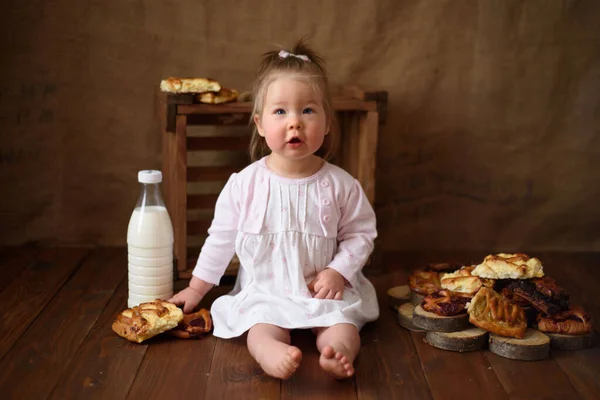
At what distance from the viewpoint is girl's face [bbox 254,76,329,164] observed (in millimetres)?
1634

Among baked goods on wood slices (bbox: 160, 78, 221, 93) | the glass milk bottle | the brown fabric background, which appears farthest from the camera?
the brown fabric background

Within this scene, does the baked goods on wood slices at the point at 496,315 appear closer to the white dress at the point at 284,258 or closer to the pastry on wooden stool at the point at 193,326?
the white dress at the point at 284,258

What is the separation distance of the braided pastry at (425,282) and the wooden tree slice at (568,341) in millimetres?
283

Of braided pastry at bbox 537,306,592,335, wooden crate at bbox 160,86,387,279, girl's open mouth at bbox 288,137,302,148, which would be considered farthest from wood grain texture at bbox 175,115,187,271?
braided pastry at bbox 537,306,592,335

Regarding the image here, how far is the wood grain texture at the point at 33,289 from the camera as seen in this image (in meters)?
1.70

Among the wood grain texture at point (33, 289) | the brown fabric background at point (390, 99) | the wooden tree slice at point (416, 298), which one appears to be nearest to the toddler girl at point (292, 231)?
the wooden tree slice at point (416, 298)

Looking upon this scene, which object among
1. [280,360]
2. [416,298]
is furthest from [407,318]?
[280,360]

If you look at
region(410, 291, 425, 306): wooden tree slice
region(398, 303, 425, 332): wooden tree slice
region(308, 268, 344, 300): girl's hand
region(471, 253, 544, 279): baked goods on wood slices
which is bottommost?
region(398, 303, 425, 332): wooden tree slice

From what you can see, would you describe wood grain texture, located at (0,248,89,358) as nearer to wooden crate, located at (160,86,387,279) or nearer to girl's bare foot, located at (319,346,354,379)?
wooden crate, located at (160,86,387,279)

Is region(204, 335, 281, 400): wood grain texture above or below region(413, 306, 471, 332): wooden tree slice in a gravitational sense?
below

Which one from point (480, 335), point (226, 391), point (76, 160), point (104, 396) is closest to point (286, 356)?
point (226, 391)

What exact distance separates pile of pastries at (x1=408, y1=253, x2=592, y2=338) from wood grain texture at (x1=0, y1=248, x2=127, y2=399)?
2.56 feet

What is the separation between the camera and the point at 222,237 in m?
1.78

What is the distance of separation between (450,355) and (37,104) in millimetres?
1377
